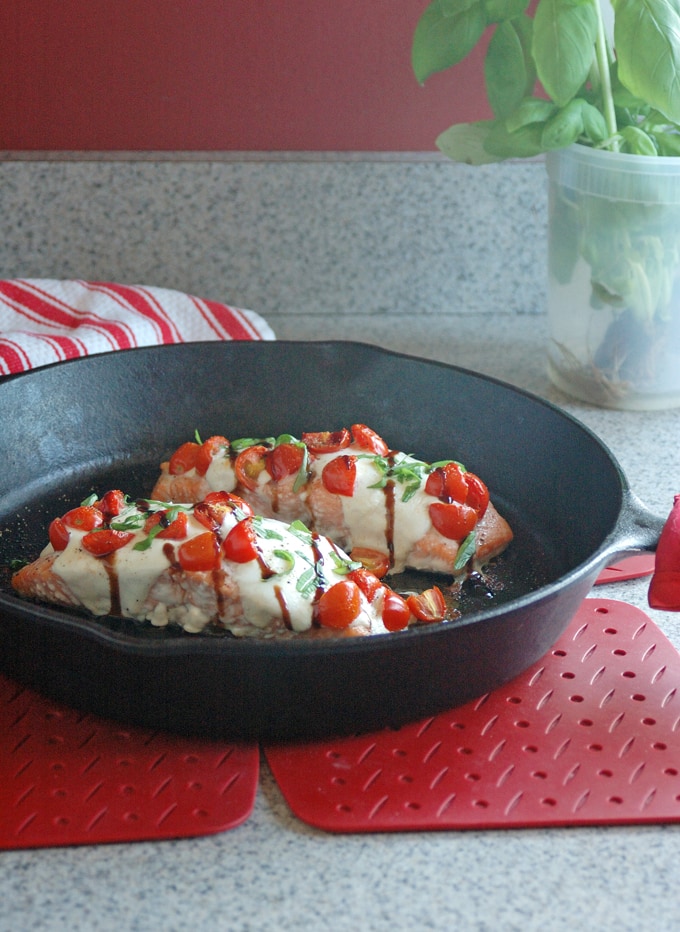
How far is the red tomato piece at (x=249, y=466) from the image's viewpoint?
146cm

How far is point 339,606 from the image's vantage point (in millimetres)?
1126

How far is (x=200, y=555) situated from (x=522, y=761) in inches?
15.7

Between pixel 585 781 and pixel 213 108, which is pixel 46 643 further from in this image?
pixel 213 108

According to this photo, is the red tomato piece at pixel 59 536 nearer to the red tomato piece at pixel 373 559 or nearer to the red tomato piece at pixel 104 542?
the red tomato piece at pixel 104 542

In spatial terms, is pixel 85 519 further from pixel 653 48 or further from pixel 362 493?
pixel 653 48

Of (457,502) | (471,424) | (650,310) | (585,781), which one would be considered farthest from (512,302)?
(585,781)

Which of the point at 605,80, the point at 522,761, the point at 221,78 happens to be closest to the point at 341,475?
the point at 522,761

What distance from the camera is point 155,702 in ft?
3.22

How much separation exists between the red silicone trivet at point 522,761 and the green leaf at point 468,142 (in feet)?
2.75

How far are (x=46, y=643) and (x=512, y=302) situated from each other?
54.8 inches

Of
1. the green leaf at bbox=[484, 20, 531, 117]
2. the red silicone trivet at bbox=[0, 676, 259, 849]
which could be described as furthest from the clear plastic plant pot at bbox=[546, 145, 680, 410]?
the red silicone trivet at bbox=[0, 676, 259, 849]

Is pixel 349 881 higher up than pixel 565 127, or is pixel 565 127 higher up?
pixel 565 127

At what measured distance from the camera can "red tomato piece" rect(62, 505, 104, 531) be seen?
4.17ft

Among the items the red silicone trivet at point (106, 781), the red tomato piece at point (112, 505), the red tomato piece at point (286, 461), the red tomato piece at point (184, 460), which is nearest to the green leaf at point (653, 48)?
the red tomato piece at point (286, 461)
